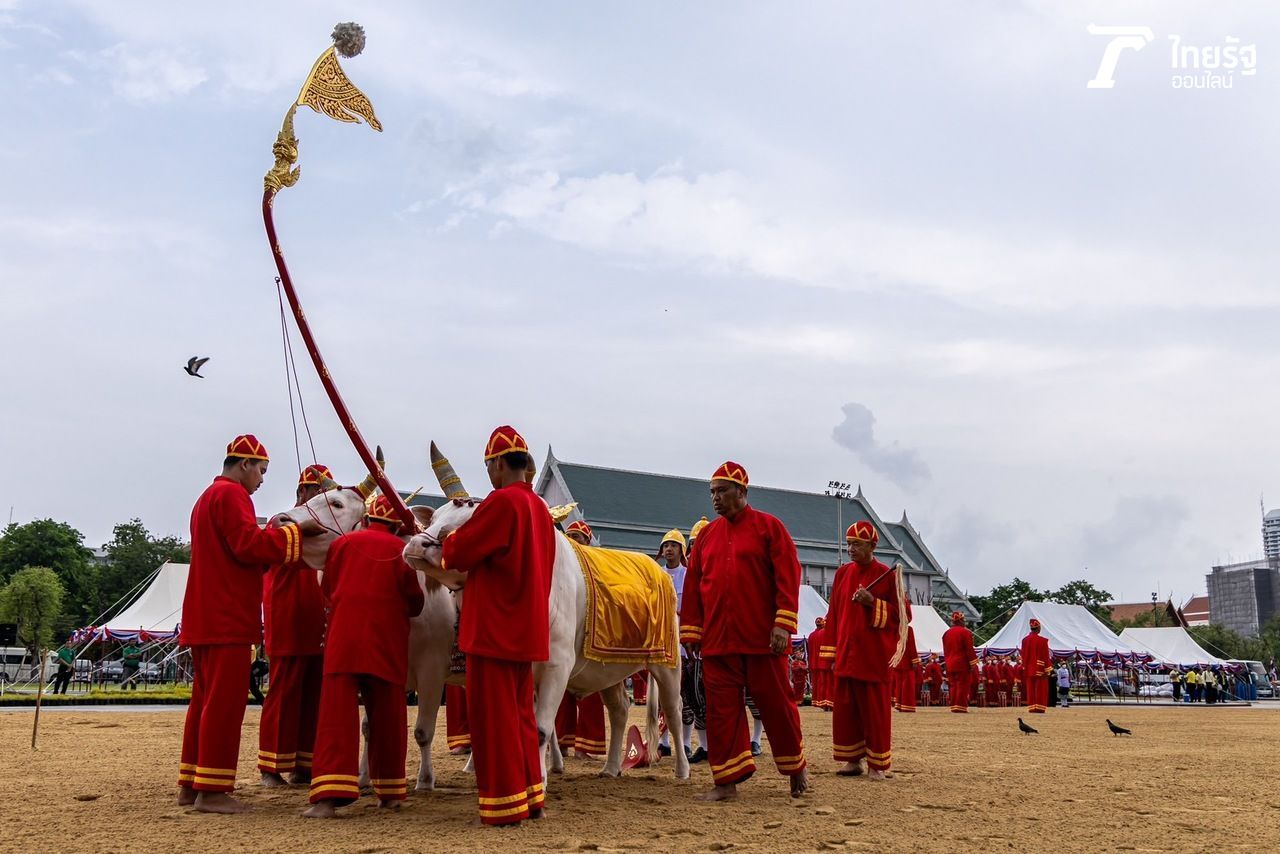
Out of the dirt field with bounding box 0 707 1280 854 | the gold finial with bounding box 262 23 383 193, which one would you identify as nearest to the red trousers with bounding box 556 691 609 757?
the dirt field with bounding box 0 707 1280 854

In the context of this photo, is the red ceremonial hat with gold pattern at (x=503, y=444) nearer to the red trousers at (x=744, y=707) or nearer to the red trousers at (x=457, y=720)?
the red trousers at (x=744, y=707)

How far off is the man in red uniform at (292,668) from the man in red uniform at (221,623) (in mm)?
542

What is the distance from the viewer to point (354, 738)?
6.69m

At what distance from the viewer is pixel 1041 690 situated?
2661 cm

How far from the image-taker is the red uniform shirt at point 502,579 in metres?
6.48

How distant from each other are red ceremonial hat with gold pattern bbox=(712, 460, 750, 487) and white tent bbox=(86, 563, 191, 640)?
Answer: 23.3m

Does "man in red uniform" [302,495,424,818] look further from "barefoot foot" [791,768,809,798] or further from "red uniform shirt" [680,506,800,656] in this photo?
"barefoot foot" [791,768,809,798]

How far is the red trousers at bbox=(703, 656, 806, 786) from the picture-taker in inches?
307

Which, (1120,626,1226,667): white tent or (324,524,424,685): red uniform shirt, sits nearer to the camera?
(324,524,424,685): red uniform shirt

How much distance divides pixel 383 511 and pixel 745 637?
269 cm

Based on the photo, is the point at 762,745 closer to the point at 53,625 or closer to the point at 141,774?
the point at 141,774

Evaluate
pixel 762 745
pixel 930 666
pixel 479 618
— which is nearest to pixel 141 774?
pixel 479 618

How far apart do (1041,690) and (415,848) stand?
942 inches

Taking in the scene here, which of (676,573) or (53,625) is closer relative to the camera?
(676,573)
